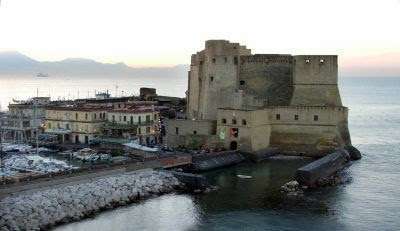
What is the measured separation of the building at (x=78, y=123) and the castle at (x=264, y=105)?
6.11 metres

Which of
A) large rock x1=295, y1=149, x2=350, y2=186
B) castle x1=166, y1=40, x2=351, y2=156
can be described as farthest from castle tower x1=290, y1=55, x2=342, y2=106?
large rock x1=295, y1=149, x2=350, y2=186

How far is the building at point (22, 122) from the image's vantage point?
54938 mm

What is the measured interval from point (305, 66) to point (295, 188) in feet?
58.4

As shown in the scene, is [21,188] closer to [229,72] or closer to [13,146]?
[13,146]

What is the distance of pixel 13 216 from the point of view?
94.7ft

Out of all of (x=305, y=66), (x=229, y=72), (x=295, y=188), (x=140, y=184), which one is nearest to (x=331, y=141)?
(x=305, y=66)

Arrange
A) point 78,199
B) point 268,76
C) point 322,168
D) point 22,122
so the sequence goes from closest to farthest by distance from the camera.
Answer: point 78,199, point 322,168, point 22,122, point 268,76

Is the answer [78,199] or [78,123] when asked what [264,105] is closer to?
[78,123]

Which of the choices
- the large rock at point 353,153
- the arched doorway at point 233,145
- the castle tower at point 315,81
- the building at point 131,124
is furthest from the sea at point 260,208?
the building at point 131,124

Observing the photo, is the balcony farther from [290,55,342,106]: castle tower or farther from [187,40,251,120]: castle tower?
[290,55,342,106]: castle tower

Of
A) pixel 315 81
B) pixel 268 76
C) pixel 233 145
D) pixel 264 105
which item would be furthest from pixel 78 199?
pixel 315 81

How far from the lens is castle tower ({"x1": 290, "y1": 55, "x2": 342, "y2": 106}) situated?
53688 mm

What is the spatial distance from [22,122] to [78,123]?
603cm

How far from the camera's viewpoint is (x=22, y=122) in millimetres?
55312
